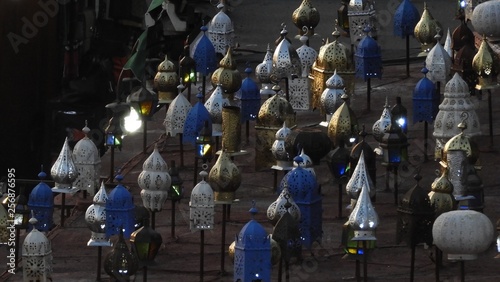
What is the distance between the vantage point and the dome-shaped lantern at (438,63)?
79.6ft

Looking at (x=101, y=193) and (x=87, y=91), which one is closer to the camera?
(x=101, y=193)

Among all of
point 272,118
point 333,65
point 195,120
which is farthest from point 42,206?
point 333,65

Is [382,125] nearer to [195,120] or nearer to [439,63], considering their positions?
[195,120]

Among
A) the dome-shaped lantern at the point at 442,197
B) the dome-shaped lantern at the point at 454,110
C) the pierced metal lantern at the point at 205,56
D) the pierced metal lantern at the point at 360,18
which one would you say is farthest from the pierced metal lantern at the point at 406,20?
the dome-shaped lantern at the point at 442,197

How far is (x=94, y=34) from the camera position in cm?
3325

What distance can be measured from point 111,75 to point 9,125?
6.56ft

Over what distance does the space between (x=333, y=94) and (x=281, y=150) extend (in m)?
1.57

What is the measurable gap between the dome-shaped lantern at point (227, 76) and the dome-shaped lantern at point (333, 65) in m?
0.83

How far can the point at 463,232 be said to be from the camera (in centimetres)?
1961

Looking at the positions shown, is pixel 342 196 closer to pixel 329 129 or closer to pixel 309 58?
pixel 329 129

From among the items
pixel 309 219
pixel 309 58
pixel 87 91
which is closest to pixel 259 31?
pixel 87 91

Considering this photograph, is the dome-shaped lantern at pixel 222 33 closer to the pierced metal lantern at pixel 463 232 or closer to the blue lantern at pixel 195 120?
the blue lantern at pixel 195 120

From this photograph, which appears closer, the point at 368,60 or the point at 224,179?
the point at 224,179

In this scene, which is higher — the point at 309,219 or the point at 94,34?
the point at 94,34
